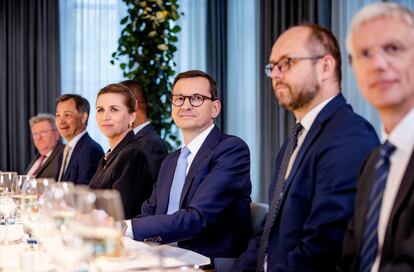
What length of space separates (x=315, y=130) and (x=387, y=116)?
0.43 meters

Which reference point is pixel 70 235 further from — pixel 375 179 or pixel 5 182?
pixel 5 182

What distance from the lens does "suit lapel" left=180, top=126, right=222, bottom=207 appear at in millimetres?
3072

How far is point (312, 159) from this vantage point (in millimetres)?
2154

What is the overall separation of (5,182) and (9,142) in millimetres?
4018

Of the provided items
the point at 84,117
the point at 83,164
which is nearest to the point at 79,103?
the point at 84,117

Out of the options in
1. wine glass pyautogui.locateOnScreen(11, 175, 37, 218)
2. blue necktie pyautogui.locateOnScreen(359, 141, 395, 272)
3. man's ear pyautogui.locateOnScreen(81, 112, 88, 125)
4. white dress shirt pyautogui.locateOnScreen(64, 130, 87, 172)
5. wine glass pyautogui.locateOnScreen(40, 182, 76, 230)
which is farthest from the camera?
man's ear pyautogui.locateOnScreen(81, 112, 88, 125)

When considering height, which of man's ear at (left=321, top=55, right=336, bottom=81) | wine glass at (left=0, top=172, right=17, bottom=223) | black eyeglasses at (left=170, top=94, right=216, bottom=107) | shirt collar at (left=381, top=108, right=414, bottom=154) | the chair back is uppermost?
man's ear at (left=321, top=55, right=336, bottom=81)

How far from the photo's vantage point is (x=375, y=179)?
5.98 feet

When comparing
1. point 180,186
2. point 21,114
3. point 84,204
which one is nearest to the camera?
point 84,204

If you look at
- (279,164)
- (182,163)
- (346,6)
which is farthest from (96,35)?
(279,164)

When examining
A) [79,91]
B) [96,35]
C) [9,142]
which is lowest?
[9,142]

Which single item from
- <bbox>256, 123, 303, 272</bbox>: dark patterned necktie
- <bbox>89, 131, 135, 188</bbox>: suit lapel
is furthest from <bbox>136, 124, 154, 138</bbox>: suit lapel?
<bbox>256, 123, 303, 272</bbox>: dark patterned necktie

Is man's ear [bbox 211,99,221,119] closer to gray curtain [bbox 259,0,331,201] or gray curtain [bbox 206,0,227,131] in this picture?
gray curtain [bbox 259,0,331,201]

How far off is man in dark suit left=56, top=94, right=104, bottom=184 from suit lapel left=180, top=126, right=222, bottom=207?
167 centimetres
